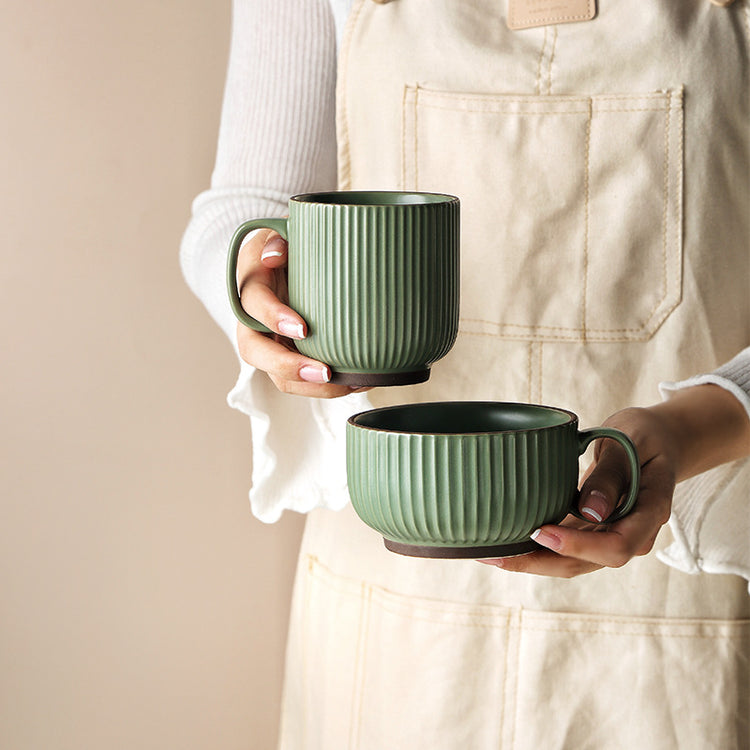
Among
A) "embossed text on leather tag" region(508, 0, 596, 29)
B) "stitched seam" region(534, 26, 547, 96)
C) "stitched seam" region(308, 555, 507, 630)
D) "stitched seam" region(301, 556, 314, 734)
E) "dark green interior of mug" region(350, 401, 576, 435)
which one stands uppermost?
"embossed text on leather tag" region(508, 0, 596, 29)

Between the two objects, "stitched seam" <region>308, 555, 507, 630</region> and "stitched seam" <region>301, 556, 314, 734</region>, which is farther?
"stitched seam" <region>301, 556, 314, 734</region>

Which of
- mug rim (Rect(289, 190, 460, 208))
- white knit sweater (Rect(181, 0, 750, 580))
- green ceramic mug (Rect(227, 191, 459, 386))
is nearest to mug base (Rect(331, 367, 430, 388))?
green ceramic mug (Rect(227, 191, 459, 386))

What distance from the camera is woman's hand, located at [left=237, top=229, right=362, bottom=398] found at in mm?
590

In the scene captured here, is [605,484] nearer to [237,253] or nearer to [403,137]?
[237,253]

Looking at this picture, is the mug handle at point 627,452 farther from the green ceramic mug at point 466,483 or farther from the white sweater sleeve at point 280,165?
the white sweater sleeve at point 280,165

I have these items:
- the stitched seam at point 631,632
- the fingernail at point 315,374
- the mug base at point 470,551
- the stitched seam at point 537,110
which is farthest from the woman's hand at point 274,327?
the stitched seam at point 631,632

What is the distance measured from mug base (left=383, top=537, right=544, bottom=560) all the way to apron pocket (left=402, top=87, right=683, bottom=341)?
0.32m

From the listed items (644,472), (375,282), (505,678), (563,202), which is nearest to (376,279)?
(375,282)

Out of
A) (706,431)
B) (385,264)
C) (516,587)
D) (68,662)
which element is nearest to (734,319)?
(706,431)

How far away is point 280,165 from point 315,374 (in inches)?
14.2

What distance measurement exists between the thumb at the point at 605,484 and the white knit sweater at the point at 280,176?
8.6 inches

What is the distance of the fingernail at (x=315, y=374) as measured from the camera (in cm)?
59

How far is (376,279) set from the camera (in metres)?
0.55

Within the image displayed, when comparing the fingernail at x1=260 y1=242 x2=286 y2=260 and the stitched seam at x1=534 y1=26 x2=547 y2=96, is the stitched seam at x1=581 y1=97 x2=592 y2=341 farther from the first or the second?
the fingernail at x1=260 y1=242 x2=286 y2=260
